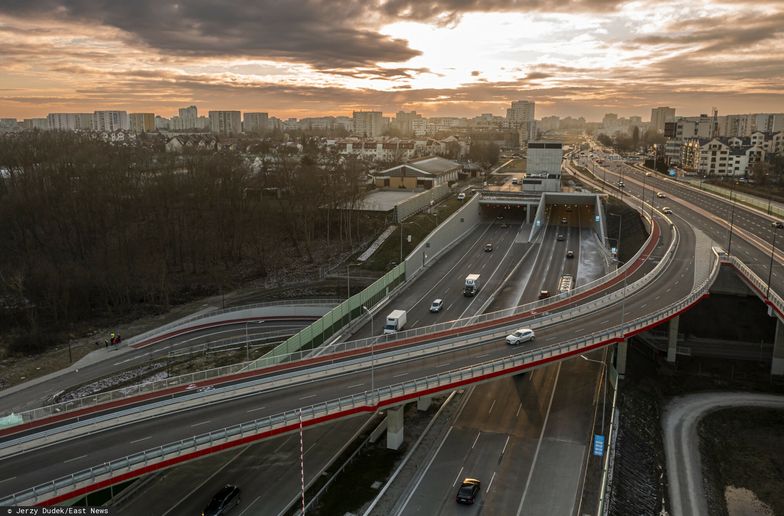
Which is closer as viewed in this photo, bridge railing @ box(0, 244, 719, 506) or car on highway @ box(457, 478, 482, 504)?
bridge railing @ box(0, 244, 719, 506)

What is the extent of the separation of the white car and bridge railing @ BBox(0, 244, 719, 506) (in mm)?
1371

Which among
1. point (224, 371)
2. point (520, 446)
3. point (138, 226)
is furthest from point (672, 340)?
point (138, 226)

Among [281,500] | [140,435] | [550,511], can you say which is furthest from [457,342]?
[140,435]

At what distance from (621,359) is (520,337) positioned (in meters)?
10.9

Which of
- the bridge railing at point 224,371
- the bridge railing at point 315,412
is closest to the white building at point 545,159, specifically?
the bridge railing at point 224,371

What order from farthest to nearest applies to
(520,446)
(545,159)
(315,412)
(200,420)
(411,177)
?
(545,159) → (411,177) → (520,446) → (315,412) → (200,420)

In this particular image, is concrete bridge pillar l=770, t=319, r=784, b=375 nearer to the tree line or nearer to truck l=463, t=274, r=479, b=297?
truck l=463, t=274, r=479, b=297

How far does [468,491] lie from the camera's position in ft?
93.8

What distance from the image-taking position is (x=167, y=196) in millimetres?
81812

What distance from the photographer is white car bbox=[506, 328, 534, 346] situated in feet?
129

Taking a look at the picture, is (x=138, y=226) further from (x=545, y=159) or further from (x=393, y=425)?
(x=545, y=159)

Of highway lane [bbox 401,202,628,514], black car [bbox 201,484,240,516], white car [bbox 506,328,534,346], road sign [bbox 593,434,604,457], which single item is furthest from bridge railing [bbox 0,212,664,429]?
road sign [bbox 593,434,604,457]

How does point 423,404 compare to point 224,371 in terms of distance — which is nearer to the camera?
point 224,371

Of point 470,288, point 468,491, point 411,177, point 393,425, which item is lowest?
point 468,491
